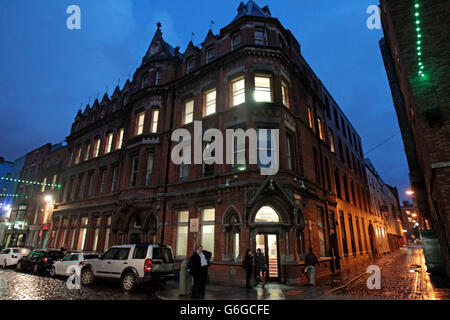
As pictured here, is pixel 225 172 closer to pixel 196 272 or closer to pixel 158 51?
pixel 196 272

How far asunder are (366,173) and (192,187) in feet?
97.8

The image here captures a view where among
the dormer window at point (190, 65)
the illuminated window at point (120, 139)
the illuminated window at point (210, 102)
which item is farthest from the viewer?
the illuminated window at point (120, 139)

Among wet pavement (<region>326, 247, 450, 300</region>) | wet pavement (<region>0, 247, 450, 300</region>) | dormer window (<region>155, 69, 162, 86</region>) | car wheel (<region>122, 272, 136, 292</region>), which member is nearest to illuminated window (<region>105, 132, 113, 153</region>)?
dormer window (<region>155, 69, 162, 86</region>)

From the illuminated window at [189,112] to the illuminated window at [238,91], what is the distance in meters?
3.85

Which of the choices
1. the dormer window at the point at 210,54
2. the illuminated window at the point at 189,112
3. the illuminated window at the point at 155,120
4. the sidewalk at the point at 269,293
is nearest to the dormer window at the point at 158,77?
the illuminated window at the point at 155,120

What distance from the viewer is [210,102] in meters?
17.9

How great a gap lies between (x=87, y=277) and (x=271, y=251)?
371 inches

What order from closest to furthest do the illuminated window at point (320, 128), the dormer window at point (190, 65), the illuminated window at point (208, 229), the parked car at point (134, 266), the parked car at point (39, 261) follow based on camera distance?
1. the parked car at point (134, 266)
2. the illuminated window at point (208, 229)
3. the parked car at point (39, 261)
4. the dormer window at point (190, 65)
5. the illuminated window at point (320, 128)

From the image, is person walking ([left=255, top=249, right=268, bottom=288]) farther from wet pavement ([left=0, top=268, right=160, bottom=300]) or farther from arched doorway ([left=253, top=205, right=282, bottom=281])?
wet pavement ([left=0, top=268, right=160, bottom=300])

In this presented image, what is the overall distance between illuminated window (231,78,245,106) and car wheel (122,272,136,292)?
11453 mm

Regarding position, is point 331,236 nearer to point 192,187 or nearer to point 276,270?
point 276,270

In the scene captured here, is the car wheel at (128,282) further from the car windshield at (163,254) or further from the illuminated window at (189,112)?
the illuminated window at (189,112)

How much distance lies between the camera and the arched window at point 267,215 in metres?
13.4
